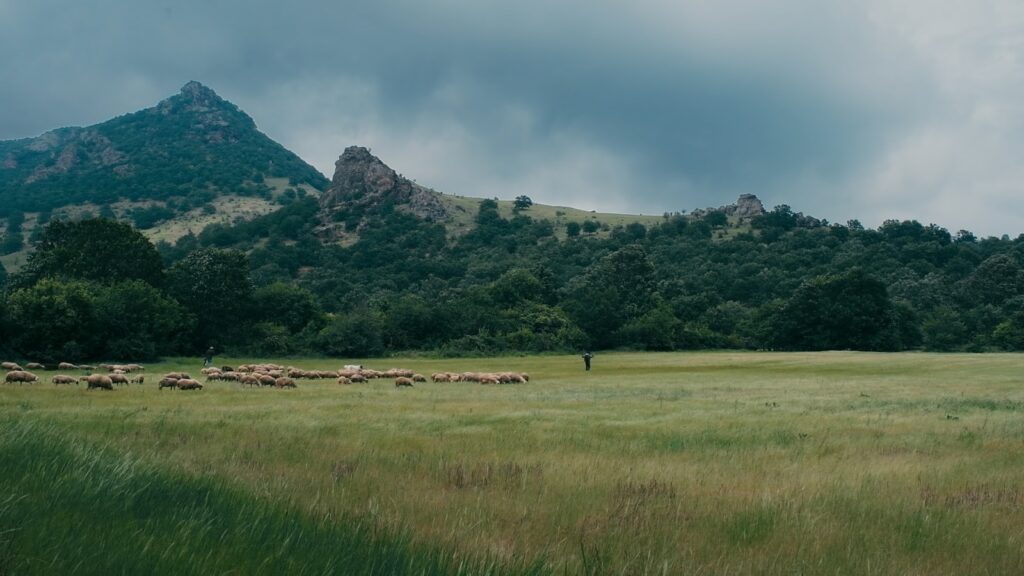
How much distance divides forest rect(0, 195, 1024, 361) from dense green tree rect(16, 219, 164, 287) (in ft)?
0.56

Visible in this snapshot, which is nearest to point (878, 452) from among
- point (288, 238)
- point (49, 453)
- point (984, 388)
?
point (49, 453)

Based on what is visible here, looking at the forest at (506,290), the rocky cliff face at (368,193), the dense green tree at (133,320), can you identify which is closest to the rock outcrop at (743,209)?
the forest at (506,290)

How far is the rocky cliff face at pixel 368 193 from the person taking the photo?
165875 mm

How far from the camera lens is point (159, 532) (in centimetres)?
485

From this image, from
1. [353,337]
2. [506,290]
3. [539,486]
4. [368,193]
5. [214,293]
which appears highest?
[368,193]

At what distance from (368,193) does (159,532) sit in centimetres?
17017

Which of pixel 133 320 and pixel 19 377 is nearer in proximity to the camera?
pixel 19 377

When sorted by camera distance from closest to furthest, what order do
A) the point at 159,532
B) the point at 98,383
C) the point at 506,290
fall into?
1. the point at 159,532
2. the point at 98,383
3. the point at 506,290

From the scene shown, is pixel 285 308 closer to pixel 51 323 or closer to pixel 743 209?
pixel 51 323

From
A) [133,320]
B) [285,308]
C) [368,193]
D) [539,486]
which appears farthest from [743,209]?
[539,486]

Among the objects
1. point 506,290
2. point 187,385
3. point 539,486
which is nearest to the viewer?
point 539,486

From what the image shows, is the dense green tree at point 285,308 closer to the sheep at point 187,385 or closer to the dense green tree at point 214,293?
the dense green tree at point 214,293

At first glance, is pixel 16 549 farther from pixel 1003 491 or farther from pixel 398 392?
pixel 398 392

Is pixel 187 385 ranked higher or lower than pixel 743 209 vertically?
lower
